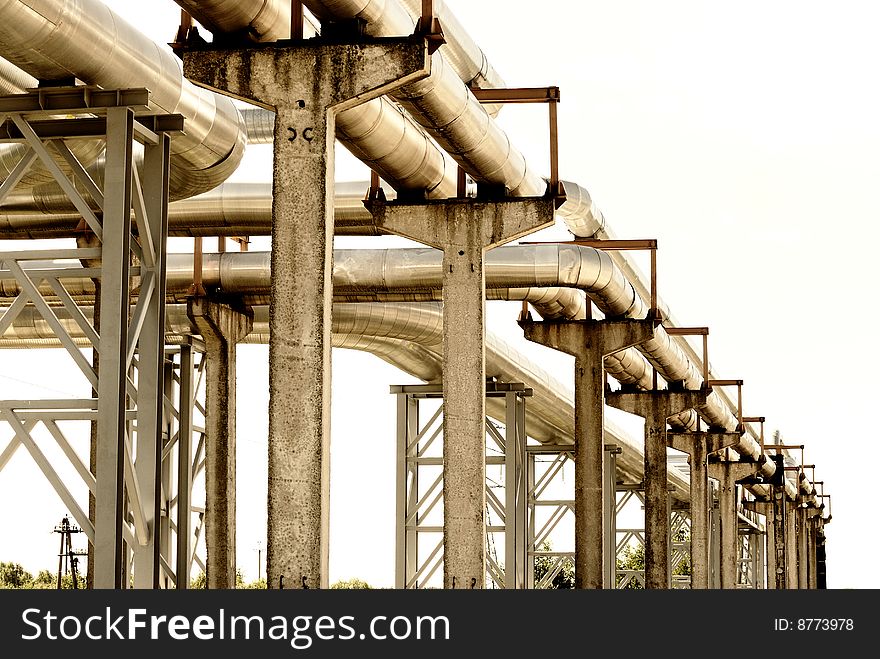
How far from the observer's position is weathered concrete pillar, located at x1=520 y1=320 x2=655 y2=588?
25.2 m

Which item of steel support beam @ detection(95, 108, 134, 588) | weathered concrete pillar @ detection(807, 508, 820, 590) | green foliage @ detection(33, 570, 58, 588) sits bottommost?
steel support beam @ detection(95, 108, 134, 588)

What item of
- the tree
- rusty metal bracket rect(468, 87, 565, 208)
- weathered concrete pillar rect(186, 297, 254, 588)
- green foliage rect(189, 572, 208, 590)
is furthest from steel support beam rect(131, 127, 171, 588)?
the tree

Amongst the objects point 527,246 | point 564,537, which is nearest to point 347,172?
point 527,246

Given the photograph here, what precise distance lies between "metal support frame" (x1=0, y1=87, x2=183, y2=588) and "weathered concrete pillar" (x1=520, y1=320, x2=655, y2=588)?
13.7 metres

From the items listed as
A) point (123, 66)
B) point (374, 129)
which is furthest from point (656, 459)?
point (123, 66)

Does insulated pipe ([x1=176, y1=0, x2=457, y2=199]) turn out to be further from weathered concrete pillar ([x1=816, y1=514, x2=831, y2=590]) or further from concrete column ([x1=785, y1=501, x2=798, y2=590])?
weathered concrete pillar ([x1=816, y1=514, x2=831, y2=590])

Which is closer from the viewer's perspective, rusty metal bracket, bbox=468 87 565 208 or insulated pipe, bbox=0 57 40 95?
insulated pipe, bbox=0 57 40 95

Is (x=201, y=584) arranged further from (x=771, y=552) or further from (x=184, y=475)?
(x=771, y=552)

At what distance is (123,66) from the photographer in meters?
12.1

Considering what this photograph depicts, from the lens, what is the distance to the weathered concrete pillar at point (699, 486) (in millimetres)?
38031

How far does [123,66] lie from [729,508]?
128 feet

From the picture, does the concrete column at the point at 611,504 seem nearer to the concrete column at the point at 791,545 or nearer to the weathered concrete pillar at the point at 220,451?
the weathered concrete pillar at the point at 220,451

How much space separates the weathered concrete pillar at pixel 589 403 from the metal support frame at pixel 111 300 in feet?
45.1

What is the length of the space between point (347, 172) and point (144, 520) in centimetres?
1684
